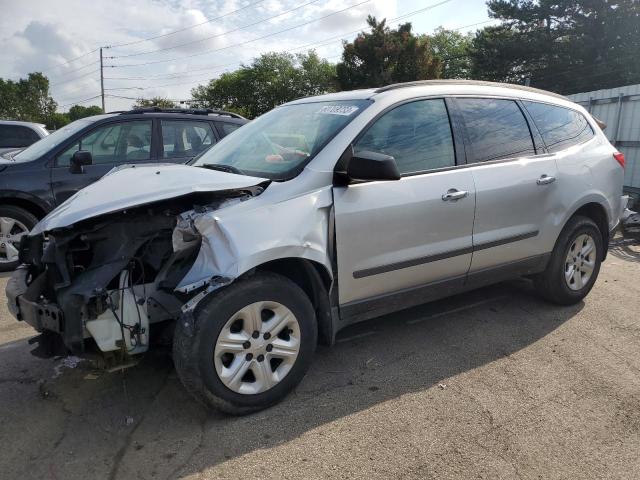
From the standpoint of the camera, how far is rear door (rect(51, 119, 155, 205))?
6.02 meters

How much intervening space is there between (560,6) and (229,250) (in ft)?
127

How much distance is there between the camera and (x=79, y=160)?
18.2 ft

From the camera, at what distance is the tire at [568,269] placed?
4340 mm

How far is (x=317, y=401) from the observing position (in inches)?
120

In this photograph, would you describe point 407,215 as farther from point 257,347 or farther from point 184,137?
point 184,137

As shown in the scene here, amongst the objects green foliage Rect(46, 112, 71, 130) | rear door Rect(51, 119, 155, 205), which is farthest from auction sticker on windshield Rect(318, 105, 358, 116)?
green foliage Rect(46, 112, 71, 130)

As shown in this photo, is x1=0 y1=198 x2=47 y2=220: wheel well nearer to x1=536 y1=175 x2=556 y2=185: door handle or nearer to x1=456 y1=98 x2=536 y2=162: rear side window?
x1=456 y1=98 x2=536 y2=162: rear side window

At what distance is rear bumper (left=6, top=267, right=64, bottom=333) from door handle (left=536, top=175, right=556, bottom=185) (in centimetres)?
341

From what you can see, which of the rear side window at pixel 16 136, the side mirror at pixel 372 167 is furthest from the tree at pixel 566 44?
A: the side mirror at pixel 372 167

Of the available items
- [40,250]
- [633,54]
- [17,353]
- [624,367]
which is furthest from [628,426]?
[633,54]

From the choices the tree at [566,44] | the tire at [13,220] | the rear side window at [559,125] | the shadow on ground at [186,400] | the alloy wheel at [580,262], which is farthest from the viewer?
the tree at [566,44]

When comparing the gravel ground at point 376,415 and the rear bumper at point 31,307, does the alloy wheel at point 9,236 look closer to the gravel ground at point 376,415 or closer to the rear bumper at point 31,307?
the gravel ground at point 376,415

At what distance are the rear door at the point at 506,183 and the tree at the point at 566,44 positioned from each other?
3528cm

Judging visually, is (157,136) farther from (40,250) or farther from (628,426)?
(628,426)
